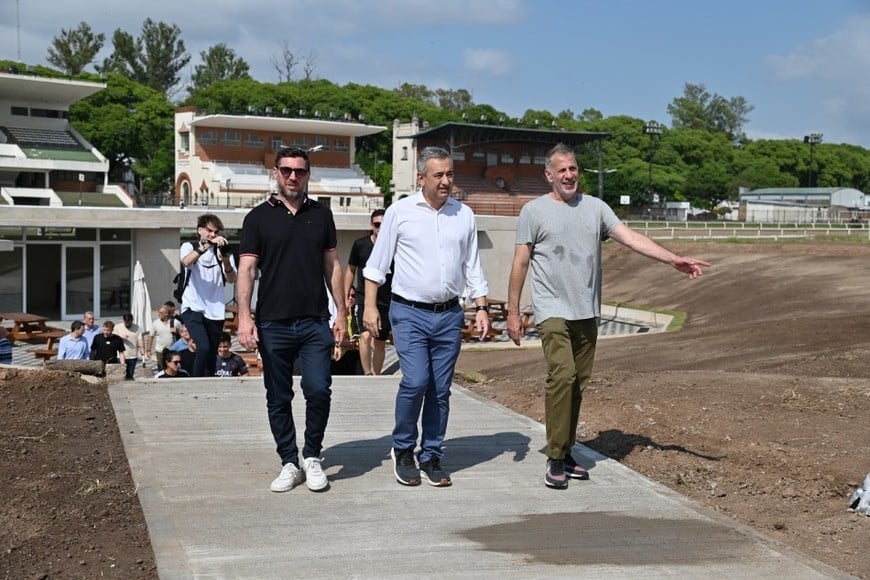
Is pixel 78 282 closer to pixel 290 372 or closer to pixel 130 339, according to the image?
pixel 130 339

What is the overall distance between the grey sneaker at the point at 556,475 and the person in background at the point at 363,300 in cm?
308

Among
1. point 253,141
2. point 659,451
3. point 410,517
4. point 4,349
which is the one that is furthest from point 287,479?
point 253,141

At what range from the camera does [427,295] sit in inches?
230

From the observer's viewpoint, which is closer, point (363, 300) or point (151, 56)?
point (363, 300)

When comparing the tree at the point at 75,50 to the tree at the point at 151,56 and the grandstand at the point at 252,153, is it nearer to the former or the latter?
the tree at the point at 151,56

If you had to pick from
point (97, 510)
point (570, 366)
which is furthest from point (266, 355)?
point (570, 366)

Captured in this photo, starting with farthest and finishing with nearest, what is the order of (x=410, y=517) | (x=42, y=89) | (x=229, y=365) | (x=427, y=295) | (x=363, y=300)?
(x=42, y=89) < (x=229, y=365) < (x=363, y=300) < (x=427, y=295) < (x=410, y=517)

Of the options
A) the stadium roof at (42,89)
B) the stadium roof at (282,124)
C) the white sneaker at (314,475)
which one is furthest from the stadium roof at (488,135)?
the white sneaker at (314,475)

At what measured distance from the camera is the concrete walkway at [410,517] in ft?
14.6

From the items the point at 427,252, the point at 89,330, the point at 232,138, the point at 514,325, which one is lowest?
the point at 89,330

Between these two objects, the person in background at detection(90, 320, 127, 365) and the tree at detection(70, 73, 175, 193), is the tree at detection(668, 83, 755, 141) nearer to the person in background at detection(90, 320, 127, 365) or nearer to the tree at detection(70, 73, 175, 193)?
the tree at detection(70, 73, 175, 193)

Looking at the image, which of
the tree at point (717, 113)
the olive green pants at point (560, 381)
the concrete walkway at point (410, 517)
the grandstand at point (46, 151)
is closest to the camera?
the concrete walkway at point (410, 517)

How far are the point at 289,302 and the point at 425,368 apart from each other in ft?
2.92

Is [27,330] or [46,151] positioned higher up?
[46,151]
